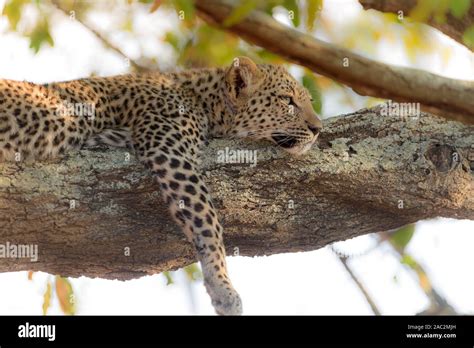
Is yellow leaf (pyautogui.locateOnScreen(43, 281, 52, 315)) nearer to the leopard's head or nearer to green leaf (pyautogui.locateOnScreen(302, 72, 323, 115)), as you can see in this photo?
the leopard's head

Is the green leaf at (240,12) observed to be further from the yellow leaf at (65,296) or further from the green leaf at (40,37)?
the yellow leaf at (65,296)

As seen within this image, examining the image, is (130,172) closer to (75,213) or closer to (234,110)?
(75,213)

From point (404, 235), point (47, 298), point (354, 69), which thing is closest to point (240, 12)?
point (354, 69)

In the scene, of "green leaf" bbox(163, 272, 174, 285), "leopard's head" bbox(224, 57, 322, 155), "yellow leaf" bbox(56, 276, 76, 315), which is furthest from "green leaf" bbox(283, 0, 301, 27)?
"yellow leaf" bbox(56, 276, 76, 315)

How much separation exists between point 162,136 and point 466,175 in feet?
9.72

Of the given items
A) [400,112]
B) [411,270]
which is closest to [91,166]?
[400,112]

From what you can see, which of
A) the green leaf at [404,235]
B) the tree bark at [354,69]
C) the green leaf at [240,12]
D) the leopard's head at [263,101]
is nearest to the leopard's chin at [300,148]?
the leopard's head at [263,101]

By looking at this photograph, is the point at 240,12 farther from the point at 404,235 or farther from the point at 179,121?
the point at 179,121

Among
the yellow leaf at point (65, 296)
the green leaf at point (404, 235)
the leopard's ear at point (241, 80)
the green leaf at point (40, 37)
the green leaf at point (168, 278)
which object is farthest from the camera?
the green leaf at point (168, 278)

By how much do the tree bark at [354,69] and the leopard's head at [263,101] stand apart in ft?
18.1

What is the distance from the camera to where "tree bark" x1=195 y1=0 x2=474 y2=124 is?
2090 mm

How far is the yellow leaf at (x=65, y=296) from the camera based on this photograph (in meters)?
8.78

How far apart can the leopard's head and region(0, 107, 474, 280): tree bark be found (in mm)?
685

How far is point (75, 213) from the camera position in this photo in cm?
641
